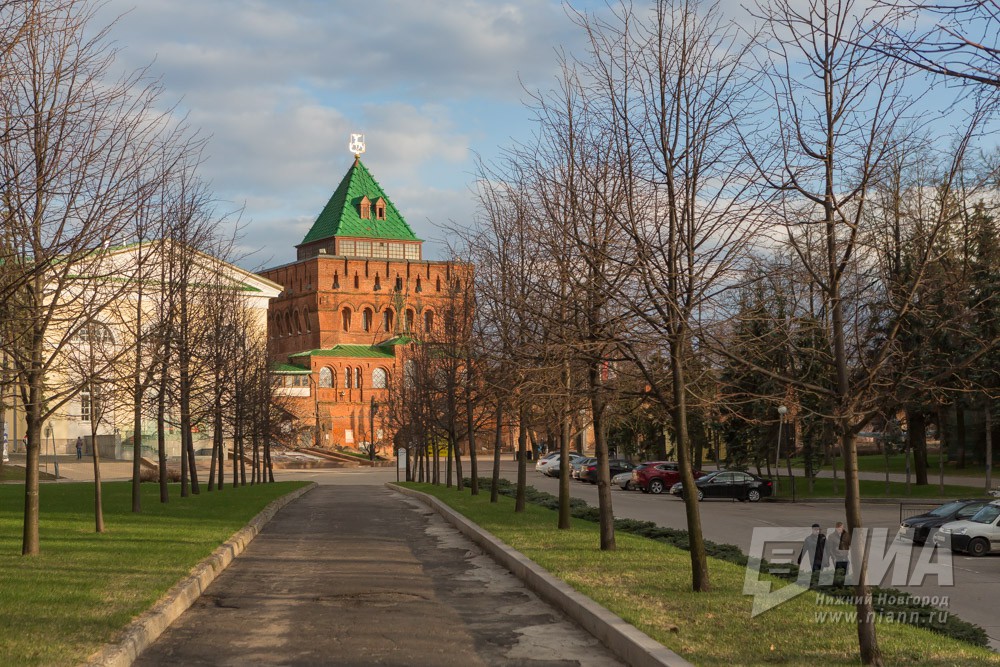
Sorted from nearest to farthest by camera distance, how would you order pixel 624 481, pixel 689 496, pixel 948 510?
pixel 689 496 → pixel 948 510 → pixel 624 481

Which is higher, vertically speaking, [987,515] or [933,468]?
[987,515]

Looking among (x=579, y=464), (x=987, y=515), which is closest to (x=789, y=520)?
(x=987, y=515)

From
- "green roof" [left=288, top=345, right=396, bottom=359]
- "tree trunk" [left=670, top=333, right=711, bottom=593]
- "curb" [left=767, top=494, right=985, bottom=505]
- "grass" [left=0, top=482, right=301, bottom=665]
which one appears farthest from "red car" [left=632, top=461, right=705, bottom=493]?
"green roof" [left=288, top=345, right=396, bottom=359]

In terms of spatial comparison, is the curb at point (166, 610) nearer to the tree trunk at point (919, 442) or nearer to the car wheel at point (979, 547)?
the car wheel at point (979, 547)

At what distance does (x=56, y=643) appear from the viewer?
918cm

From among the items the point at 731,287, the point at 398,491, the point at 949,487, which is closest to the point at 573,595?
the point at 731,287

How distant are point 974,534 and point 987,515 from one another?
84 cm

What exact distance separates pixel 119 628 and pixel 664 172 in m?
7.93

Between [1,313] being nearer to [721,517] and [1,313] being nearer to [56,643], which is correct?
[56,643]

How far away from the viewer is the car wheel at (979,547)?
23406mm

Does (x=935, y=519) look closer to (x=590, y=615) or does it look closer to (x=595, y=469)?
(x=590, y=615)

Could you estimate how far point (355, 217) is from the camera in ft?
372

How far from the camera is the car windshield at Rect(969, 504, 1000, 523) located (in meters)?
24.0

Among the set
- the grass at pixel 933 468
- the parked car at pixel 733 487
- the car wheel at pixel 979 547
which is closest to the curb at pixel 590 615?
the car wheel at pixel 979 547
